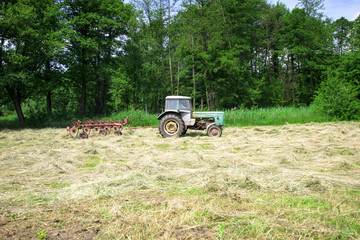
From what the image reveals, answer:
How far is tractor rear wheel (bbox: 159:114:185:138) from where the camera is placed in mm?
8094

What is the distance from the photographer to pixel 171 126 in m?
8.25

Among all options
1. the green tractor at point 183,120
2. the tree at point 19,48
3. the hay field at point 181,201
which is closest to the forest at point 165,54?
the tree at point 19,48

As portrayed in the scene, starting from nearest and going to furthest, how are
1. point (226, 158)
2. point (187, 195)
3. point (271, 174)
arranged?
point (187, 195) → point (271, 174) → point (226, 158)

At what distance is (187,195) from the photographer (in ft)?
8.23

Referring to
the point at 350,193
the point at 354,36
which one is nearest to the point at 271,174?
the point at 350,193

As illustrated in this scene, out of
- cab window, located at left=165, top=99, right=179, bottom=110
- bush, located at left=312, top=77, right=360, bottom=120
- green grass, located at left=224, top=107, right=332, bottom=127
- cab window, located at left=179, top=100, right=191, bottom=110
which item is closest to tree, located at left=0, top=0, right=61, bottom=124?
cab window, located at left=165, top=99, right=179, bottom=110

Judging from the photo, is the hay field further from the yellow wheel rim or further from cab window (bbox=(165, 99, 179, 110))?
cab window (bbox=(165, 99, 179, 110))

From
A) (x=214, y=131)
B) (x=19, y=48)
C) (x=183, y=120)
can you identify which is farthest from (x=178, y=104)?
(x=19, y=48)

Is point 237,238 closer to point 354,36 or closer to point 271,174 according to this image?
point 271,174

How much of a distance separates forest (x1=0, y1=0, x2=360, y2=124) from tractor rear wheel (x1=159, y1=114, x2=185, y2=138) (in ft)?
29.5

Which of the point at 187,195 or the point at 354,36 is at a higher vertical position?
the point at 354,36

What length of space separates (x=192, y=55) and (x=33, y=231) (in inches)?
685

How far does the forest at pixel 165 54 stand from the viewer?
42.6 feet

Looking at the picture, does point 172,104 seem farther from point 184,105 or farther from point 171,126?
point 171,126
